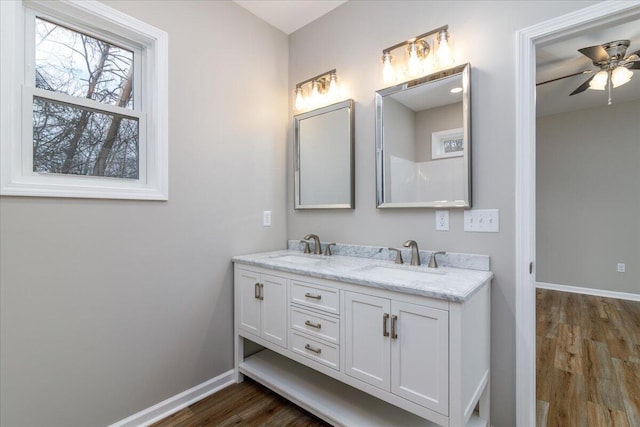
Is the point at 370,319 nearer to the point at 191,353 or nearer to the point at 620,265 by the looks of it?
the point at 191,353

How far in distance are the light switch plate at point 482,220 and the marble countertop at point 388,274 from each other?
23 cm

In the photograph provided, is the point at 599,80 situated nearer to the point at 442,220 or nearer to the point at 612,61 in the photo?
the point at 612,61

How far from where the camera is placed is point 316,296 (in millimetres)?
1634

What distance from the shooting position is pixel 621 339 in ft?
8.95

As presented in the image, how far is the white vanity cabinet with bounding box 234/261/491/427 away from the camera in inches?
47.8

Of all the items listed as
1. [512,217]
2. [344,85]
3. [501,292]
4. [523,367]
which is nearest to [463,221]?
[512,217]

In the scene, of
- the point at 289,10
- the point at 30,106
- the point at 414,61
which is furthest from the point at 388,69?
the point at 30,106

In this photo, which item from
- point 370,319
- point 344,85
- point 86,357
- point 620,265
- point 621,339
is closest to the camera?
point 370,319

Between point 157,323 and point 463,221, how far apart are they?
73.9 inches

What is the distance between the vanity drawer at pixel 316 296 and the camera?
156 cm

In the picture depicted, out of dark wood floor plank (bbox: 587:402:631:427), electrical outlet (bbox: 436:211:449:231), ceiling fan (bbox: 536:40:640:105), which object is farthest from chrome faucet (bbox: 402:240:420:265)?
ceiling fan (bbox: 536:40:640:105)

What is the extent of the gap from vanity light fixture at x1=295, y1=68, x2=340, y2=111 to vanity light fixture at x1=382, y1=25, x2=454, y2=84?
423 mm

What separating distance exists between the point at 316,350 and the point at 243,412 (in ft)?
2.12

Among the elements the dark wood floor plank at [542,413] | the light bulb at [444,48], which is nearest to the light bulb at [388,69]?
the light bulb at [444,48]
